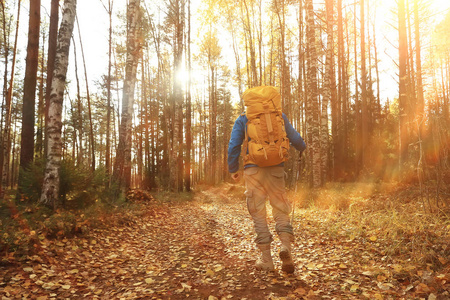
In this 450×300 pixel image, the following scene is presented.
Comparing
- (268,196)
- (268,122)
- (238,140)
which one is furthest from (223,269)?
(268,122)

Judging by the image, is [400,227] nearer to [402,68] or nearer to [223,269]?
[223,269]

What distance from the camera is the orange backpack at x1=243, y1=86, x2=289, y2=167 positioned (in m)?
3.45

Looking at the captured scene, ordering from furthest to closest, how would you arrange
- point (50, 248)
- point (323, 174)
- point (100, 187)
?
point (323, 174)
point (100, 187)
point (50, 248)

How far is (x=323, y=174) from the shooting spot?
491 inches

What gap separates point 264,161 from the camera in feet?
11.4

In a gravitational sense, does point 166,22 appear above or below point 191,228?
above

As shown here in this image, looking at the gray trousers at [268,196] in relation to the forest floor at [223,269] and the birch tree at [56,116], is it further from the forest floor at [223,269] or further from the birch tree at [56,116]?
the birch tree at [56,116]

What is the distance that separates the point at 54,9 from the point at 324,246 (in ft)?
37.7

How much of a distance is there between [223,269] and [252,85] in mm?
17421

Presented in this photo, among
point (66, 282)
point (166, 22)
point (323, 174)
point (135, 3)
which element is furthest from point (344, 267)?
point (166, 22)

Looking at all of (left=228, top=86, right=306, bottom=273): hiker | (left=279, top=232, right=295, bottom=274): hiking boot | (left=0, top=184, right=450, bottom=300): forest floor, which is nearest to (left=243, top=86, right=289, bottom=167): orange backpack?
(left=228, top=86, right=306, bottom=273): hiker

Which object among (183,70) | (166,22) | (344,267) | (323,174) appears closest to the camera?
(344,267)

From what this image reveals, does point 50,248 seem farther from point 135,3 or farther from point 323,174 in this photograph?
point 323,174

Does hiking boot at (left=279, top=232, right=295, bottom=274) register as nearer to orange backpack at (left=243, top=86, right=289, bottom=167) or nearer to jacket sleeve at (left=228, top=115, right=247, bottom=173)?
orange backpack at (left=243, top=86, right=289, bottom=167)
